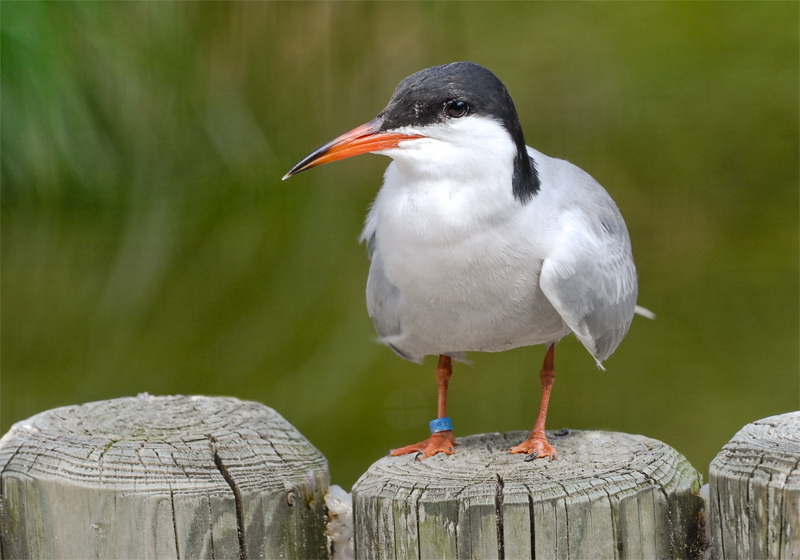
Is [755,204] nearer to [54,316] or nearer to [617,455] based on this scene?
[617,455]

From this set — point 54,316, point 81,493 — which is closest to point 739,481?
point 81,493

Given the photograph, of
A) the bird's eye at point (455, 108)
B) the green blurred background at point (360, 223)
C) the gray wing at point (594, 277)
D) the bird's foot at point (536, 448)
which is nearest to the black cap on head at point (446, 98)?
the bird's eye at point (455, 108)

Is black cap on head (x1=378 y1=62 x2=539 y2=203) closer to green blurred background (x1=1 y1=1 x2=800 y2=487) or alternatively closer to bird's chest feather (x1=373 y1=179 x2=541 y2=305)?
bird's chest feather (x1=373 y1=179 x2=541 y2=305)

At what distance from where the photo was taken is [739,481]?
2.15m

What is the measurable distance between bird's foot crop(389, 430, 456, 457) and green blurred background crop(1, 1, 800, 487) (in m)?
2.20

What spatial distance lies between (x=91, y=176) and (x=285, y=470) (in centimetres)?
242

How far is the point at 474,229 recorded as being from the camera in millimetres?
2615

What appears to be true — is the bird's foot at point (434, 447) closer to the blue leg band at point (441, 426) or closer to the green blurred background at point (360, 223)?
the blue leg band at point (441, 426)

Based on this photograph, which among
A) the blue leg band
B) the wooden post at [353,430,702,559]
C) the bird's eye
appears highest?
the bird's eye

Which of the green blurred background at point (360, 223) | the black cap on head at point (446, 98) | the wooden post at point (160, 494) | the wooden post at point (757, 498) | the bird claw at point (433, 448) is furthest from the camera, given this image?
the green blurred background at point (360, 223)

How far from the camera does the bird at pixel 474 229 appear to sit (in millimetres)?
2574

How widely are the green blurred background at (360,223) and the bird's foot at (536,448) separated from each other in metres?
2.33

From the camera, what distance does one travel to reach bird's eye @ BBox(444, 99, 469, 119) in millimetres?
2562

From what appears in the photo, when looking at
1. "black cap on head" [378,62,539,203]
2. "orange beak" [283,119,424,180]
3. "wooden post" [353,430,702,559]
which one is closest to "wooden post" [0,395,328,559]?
"wooden post" [353,430,702,559]
